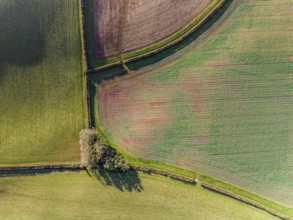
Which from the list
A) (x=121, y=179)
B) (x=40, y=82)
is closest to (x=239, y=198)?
(x=121, y=179)

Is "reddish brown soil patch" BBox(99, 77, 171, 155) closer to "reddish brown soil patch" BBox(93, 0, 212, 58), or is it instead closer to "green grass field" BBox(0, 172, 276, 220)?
"green grass field" BBox(0, 172, 276, 220)

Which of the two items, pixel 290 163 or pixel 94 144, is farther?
pixel 290 163

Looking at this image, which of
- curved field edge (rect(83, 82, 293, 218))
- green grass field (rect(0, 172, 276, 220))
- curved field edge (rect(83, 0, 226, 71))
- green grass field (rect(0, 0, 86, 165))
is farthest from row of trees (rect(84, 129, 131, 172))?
curved field edge (rect(83, 0, 226, 71))

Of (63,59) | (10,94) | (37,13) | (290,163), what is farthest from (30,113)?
(290,163)

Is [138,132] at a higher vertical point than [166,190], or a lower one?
higher

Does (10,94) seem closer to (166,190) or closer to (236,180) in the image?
(166,190)

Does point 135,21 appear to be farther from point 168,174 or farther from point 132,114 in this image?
point 168,174

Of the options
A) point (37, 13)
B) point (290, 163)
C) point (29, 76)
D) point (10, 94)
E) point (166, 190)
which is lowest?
point (166, 190)
